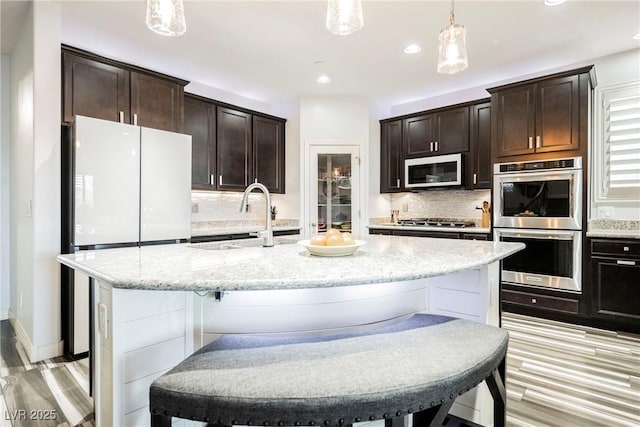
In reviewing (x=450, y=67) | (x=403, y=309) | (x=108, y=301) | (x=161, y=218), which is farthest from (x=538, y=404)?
(x=161, y=218)

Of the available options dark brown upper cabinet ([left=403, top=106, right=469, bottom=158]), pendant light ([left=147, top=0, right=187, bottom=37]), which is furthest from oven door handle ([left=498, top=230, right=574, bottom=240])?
pendant light ([left=147, top=0, right=187, bottom=37])

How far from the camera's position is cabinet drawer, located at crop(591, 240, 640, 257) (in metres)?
3.05

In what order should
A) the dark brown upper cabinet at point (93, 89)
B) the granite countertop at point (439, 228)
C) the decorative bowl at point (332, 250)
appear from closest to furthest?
the decorative bowl at point (332, 250) → the dark brown upper cabinet at point (93, 89) → the granite countertop at point (439, 228)

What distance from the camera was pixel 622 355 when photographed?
2.68m

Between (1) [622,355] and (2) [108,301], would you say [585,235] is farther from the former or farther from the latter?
(2) [108,301]

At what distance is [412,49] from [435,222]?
226 cm

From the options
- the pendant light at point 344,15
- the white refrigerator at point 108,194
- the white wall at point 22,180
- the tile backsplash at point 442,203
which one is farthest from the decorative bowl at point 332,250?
the tile backsplash at point 442,203

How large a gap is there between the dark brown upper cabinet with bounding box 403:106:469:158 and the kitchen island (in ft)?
9.81

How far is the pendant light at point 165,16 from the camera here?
59.7 inches

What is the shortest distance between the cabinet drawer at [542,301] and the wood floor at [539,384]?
0.31 meters

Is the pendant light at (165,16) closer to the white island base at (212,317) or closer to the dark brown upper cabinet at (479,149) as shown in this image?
the white island base at (212,317)

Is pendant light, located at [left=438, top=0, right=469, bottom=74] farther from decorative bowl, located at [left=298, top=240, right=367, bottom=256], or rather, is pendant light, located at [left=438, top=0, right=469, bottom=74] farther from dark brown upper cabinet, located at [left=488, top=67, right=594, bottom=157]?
dark brown upper cabinet, located at [left=488, top=67, right=594, bottom=157]

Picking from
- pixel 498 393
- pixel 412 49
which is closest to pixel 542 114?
pixel 412 49

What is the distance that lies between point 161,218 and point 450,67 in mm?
2538
